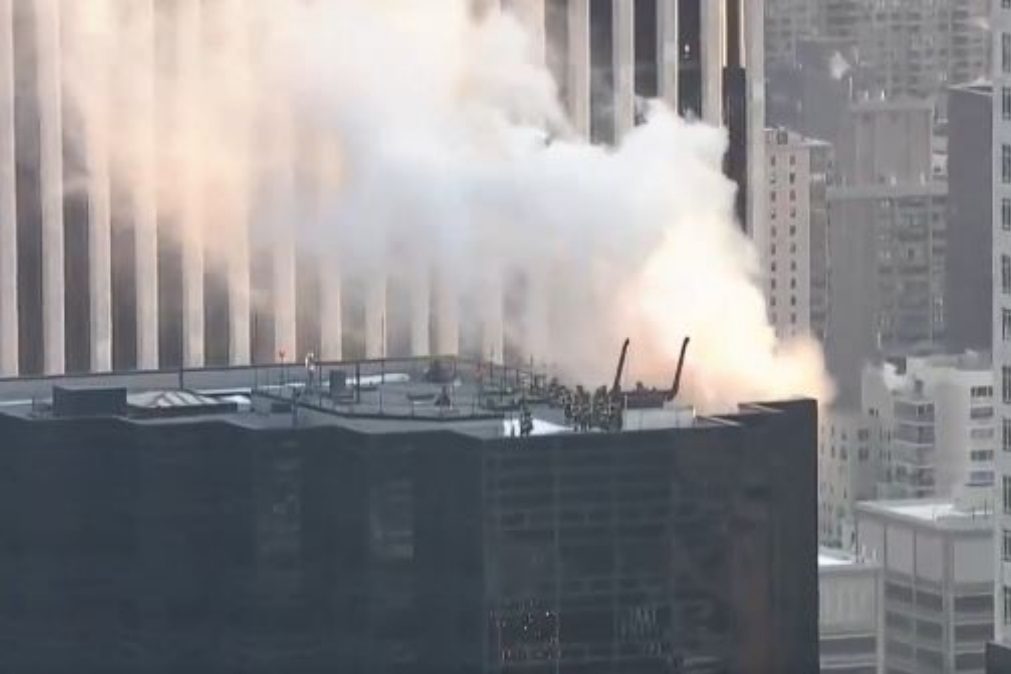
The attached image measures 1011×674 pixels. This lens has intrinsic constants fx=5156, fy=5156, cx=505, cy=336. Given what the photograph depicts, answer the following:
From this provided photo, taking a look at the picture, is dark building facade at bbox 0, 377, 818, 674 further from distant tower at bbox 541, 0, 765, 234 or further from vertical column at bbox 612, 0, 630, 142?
vertical column at bbox 612, 0, 630, 142

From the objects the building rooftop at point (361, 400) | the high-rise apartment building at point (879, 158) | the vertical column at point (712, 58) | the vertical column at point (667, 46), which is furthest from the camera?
the high-rise apartment building at point (879, 158)

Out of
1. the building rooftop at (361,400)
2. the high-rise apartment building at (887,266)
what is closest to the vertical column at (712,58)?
the building rooftop at (361,400)

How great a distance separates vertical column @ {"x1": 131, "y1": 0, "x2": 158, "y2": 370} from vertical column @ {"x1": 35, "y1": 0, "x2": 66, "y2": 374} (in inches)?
55.9

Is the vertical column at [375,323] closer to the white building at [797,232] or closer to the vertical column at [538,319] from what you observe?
the vertical column at [538,319]

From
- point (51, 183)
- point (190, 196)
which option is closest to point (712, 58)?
point (190, 196)

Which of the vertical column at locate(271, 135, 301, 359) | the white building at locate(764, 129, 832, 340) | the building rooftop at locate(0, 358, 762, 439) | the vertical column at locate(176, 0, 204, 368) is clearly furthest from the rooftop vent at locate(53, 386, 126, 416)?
the white building at locate(764, 129, 832, 340)

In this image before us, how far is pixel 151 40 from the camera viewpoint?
301 feet

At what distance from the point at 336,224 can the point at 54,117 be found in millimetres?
5432

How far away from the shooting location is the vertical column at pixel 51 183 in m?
91.6

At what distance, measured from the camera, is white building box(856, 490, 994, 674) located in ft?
400

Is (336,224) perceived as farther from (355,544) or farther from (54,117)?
(355,544)

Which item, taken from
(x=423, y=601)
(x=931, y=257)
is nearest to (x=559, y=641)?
(x=423, y=601)

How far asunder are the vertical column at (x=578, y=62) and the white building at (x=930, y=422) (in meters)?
43.9

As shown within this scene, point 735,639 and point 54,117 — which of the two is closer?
point 735,639
